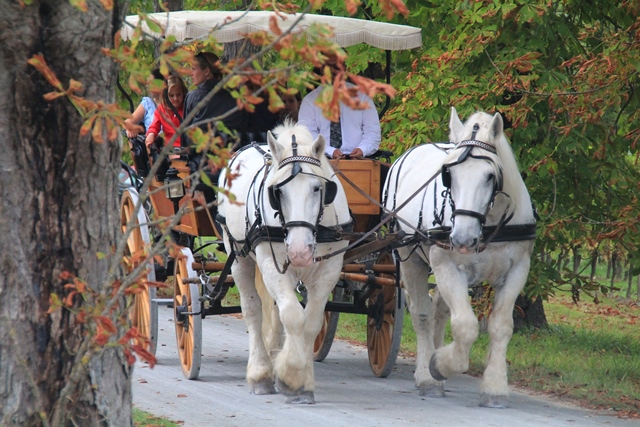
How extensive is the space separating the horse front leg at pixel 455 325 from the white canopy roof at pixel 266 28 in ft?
7.94

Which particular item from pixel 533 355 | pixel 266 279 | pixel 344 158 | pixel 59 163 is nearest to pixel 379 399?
pixel 266 279

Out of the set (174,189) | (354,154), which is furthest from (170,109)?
(354,154)

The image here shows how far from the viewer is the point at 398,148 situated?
1109cm

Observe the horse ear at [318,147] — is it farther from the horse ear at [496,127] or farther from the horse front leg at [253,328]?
the horse front leg at [253,328]

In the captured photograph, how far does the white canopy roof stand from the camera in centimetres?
885

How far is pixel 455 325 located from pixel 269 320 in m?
1.65

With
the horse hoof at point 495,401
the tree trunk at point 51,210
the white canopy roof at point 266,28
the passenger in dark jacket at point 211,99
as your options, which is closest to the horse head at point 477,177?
the horse hoof at point 495,401

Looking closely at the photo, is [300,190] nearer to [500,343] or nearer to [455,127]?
[455,127]

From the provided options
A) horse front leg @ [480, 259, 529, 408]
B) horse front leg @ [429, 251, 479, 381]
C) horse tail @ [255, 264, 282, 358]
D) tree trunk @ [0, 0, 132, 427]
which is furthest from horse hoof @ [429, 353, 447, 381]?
tree trunk @ [0, 0, 132, 427]

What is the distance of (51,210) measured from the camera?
4.27 metres

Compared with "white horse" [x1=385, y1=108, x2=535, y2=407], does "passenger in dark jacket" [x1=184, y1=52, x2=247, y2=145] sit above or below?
above

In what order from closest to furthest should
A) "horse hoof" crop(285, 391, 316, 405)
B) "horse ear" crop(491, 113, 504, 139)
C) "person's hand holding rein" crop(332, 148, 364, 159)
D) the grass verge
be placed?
"horse ear" crop(491, 113, 504, 139) → "horse hoof" crop(285, 391, 316, 405) → the grass verge → "person's hand holding rein" crop(332, 148, 364, 159)

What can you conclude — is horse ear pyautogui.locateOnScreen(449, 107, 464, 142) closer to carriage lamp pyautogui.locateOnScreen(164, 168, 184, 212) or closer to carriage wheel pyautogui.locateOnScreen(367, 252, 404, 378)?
carriage wheel pyautogui.locateOnScreen(367, 252, 404, 378)

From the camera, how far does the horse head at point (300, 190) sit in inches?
289
